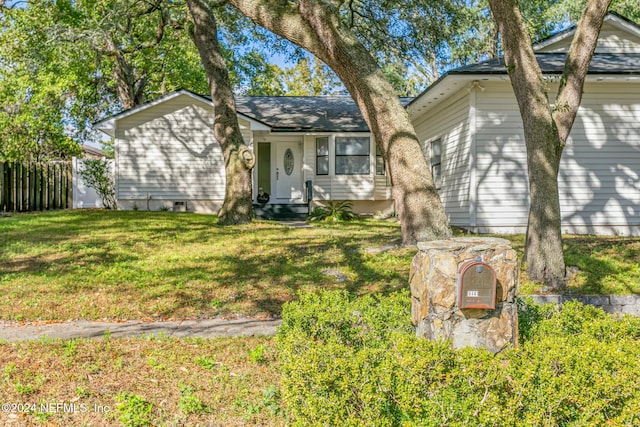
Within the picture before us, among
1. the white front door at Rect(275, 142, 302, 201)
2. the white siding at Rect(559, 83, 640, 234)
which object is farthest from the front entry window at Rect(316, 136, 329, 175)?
the white siding at Rect(559, 83, 640, 234)

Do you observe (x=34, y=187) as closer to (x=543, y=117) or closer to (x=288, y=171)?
(x=288, y=171)

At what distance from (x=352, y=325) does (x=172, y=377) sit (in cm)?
140

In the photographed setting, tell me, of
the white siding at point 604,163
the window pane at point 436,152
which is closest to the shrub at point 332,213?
the window pane at point 436,152

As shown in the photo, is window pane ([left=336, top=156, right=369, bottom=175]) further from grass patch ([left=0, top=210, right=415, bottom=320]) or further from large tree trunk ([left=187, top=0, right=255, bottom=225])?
grass patch ([left=0, top=210, right=415, bottom=320])

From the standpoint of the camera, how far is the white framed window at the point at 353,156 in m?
18.9

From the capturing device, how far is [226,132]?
42.5 feet

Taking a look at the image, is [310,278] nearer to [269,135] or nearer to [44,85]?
[269,135]

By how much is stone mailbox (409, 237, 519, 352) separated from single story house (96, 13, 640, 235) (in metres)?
8.94

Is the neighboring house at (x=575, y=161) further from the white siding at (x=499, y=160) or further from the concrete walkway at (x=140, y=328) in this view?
the concrete walkway at (x=140, y=328)

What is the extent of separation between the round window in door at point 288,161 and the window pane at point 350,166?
1923mm

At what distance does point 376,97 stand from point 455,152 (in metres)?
6.39

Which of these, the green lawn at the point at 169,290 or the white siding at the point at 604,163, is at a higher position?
the white siding at the point at 604,163

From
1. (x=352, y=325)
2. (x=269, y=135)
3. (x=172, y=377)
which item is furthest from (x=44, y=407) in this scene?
(x=269, y=135)

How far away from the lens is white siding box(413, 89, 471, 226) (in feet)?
41.7
